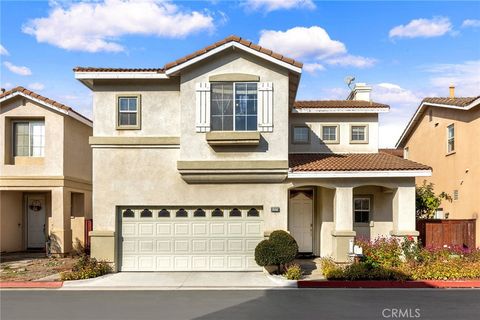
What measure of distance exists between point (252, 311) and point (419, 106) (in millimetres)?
16460

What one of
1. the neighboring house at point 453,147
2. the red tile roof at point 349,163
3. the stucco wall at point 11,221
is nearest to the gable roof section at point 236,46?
the red tile roof at point 349,163

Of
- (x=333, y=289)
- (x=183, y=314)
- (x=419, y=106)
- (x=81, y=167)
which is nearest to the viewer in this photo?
(x=183, y=314)

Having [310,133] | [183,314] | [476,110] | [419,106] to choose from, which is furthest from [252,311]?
[419,106]

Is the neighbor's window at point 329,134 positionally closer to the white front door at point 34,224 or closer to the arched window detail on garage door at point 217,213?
the arched window detail on garage door at point 217,213

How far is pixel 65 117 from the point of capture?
1827 cm

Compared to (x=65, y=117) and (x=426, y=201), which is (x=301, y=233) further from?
(x=65, y=117)

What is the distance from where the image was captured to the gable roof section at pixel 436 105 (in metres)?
17.1

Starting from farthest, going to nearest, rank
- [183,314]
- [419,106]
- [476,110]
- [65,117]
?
[419,106] → [65,117] → [476,110] → [183,314]

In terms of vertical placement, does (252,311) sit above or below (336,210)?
below

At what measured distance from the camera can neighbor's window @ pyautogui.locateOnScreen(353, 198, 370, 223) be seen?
1741 centimetres

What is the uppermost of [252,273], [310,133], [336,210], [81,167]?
[310,133]

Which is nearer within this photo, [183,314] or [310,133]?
[183,314]

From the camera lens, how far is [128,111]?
14836 millimetres

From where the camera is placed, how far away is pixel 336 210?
582 inches
